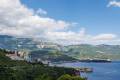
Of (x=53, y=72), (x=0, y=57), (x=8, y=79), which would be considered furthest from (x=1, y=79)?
(x=0, y=57)

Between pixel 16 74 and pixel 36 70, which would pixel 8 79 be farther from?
pixel 36 70

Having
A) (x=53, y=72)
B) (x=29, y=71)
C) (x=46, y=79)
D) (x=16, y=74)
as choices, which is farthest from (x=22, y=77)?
(x=46, y=79)

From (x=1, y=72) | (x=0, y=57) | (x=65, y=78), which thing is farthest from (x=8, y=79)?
(x=0, y=57)

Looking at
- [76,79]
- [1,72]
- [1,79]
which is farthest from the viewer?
[1,72]

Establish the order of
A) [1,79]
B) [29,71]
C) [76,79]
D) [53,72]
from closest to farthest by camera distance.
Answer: [76,79]
[1,79]
[29,71]
[53,72]

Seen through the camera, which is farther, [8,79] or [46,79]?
[8,79]

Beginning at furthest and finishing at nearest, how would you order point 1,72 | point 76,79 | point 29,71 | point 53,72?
point 53,72 → point 29,71 → point 1,72 → point 76,79

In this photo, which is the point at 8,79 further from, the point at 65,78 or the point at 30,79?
the point at 65,78

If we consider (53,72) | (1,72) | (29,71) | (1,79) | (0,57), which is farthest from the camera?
(0,57)

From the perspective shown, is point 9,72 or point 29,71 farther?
point 29,71
